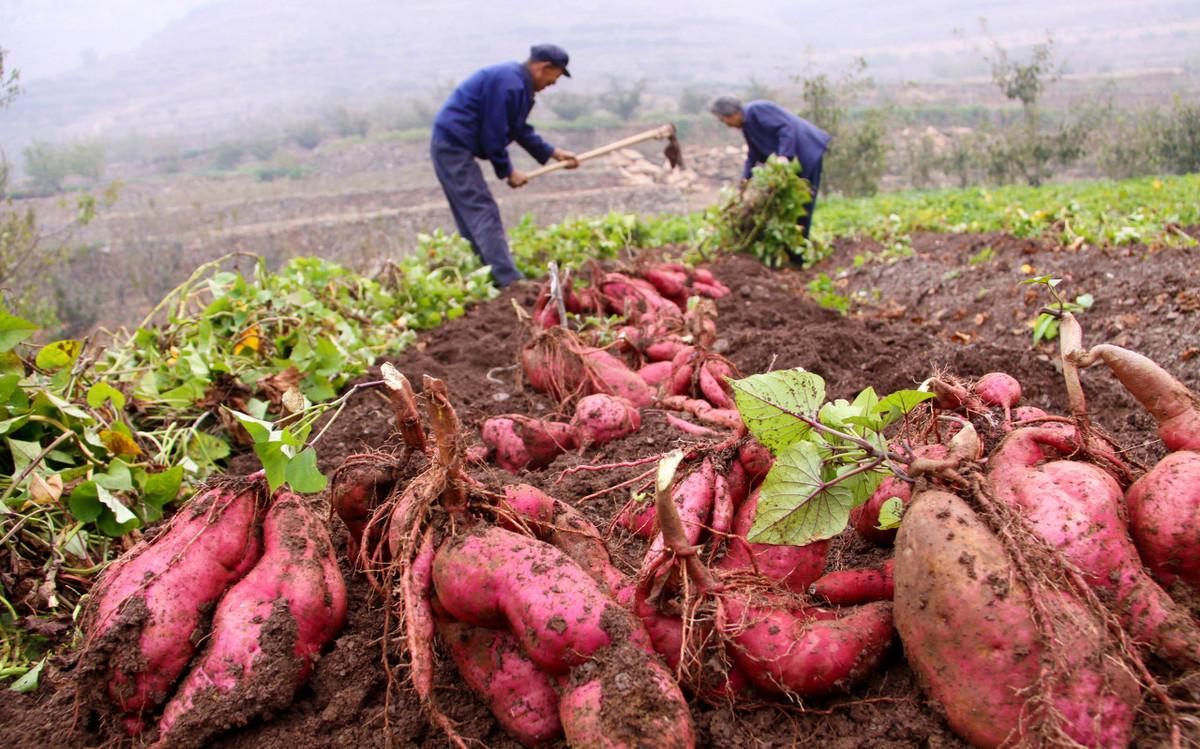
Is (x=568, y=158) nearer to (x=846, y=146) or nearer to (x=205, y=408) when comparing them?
(x=205, y=408)

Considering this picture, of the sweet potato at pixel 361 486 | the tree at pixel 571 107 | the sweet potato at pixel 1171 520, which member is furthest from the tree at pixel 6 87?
the tree at pixel 571 107

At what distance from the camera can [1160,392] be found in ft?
5.58

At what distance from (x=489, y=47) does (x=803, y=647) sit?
7969cm

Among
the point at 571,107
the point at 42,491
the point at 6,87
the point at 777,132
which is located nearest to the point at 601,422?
the point at 42,491

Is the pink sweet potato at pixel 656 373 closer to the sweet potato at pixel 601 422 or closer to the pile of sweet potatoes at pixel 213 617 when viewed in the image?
the sweet potato at pixel 601 422

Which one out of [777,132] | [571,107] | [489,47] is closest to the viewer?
[777,132]

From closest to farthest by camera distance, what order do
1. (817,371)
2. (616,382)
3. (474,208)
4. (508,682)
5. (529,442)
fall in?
(508,682)
(529,442)
(616,382)
(817,371)
(474,208)

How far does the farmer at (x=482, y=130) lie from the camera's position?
6.68 m

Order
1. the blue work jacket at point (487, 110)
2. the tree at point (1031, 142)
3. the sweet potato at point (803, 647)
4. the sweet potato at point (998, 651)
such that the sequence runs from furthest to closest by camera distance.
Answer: the tree at point (1031, 142) → the blue work jacket at point (487, 110) → the sweet potato at point (803, 647) → the sweet potato at point (998, 651)

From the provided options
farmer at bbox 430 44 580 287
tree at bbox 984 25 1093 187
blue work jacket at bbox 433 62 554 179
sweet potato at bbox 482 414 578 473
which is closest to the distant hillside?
tree at bbox 984 25 1093 187

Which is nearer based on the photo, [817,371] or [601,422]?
[601,422]

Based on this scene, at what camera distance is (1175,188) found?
9.65 metres

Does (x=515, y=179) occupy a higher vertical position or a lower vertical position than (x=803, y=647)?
lower

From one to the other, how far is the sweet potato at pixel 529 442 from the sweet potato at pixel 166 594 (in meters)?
0.88
